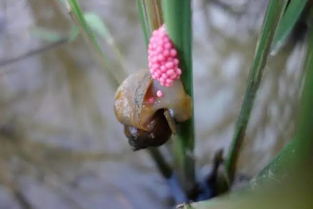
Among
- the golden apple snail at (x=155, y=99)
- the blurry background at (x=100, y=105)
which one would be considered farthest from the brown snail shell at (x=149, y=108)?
the blurry background at (x=100, y=105)

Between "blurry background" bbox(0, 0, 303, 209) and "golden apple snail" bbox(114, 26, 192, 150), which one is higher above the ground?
"golden apple snail" bbox(114, 26, 192, 150)

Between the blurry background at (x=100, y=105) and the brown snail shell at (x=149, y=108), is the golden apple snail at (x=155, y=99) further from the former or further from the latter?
the blurry background at (x=100, y=105)

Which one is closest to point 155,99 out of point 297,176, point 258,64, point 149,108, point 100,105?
point 149,108

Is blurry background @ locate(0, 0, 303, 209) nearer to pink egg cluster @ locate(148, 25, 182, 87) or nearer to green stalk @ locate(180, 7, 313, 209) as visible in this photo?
pink egg cluster @ locate(148, 25, 182, 87)

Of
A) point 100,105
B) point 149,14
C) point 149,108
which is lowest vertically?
point 100,105

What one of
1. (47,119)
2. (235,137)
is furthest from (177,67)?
(47,119)

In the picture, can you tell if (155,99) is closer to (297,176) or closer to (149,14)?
(149,14)

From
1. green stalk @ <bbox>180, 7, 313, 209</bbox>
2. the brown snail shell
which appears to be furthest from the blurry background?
green stalk @ <bbox>180, 7, 313, 209</bbox>
